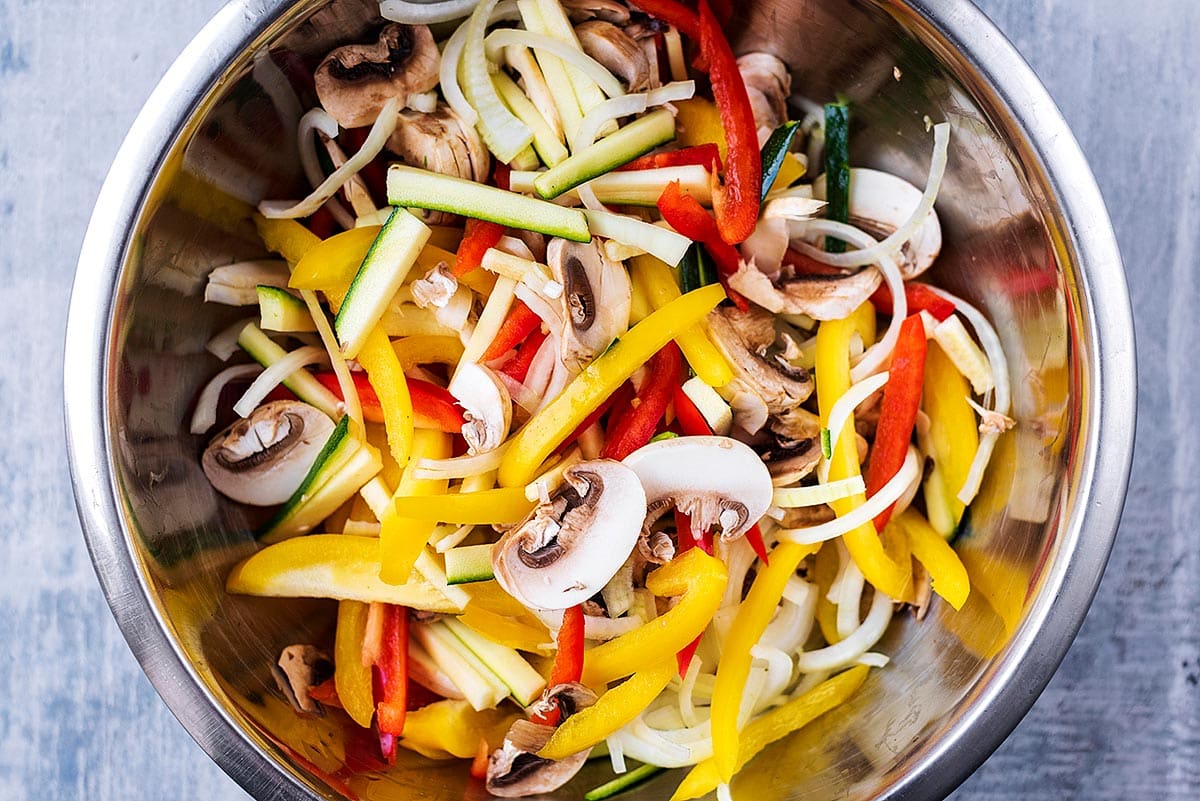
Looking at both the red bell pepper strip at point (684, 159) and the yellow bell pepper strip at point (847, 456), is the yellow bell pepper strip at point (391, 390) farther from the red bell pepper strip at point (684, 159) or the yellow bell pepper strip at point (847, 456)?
the yellow bell pepper strip at point (847, 456)

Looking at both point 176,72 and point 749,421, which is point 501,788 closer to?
point 749,421

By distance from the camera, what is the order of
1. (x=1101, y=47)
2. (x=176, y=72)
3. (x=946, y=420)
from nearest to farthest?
(x=176, y=72), (x=946, y=420), (x=1101, y=47)

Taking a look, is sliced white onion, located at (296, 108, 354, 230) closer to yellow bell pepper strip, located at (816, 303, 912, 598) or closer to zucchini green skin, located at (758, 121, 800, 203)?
zucchini green skin, located at (758, 121, 800, 203)

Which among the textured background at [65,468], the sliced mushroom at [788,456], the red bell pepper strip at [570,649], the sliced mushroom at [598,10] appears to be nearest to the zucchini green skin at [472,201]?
the sliced mushroom at [598,10]

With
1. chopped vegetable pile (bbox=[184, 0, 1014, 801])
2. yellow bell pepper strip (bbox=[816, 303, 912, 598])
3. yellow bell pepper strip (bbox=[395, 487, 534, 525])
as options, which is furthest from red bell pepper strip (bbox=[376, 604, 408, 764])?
yellow bell pepper strip (bbox=[816, 303, 912, 598])

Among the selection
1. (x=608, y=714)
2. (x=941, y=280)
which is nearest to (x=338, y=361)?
(x=608, y=714)

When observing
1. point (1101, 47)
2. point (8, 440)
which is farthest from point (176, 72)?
point (1101, 47)
